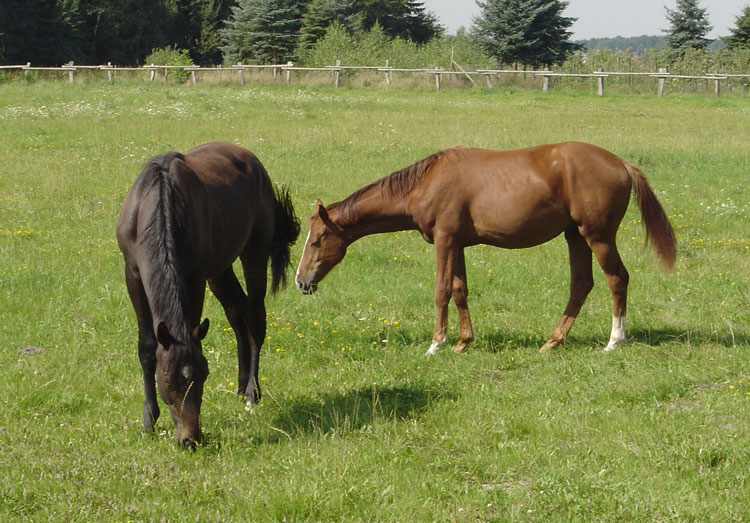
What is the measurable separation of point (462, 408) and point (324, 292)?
3.48 m

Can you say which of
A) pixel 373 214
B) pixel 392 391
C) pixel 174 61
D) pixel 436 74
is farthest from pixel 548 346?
pixel 174 61

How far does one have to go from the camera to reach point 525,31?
4872cm

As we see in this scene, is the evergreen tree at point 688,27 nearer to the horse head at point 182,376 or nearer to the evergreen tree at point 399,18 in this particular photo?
the evergreen tree at point 399,18

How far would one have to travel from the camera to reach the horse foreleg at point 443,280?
23.5 feet

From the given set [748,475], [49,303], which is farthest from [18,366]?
[748,475]

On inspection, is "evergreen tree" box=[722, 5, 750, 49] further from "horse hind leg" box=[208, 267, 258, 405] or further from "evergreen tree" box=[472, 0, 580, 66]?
"horse hind leg" box=[208, 267, 258, 405]

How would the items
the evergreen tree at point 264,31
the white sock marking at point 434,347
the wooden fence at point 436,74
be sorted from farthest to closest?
the evergreen tree at point 264,31 → the wooden fence at point 436,74 → the white sock marking at point 434,347

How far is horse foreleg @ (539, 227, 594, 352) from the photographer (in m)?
7.23

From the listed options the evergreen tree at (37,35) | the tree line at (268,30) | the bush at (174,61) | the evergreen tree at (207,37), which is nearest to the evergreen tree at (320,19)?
the tree line at (268,30)

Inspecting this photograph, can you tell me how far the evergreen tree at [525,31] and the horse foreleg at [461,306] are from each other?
43665 mm

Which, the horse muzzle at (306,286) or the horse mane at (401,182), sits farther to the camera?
the horse muzzle at (306,286)

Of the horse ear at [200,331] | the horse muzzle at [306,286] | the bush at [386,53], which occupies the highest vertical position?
the bush at [386,53]

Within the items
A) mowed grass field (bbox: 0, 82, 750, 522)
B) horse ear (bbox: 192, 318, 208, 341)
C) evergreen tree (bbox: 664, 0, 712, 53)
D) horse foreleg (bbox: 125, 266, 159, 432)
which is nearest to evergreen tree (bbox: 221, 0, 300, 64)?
evergreen tree (bbox: 664, 0, 712, 53)

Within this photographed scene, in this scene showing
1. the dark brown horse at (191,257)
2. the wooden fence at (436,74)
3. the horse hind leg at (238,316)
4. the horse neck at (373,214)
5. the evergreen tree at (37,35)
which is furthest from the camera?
the evergreen tree at (37,35)
